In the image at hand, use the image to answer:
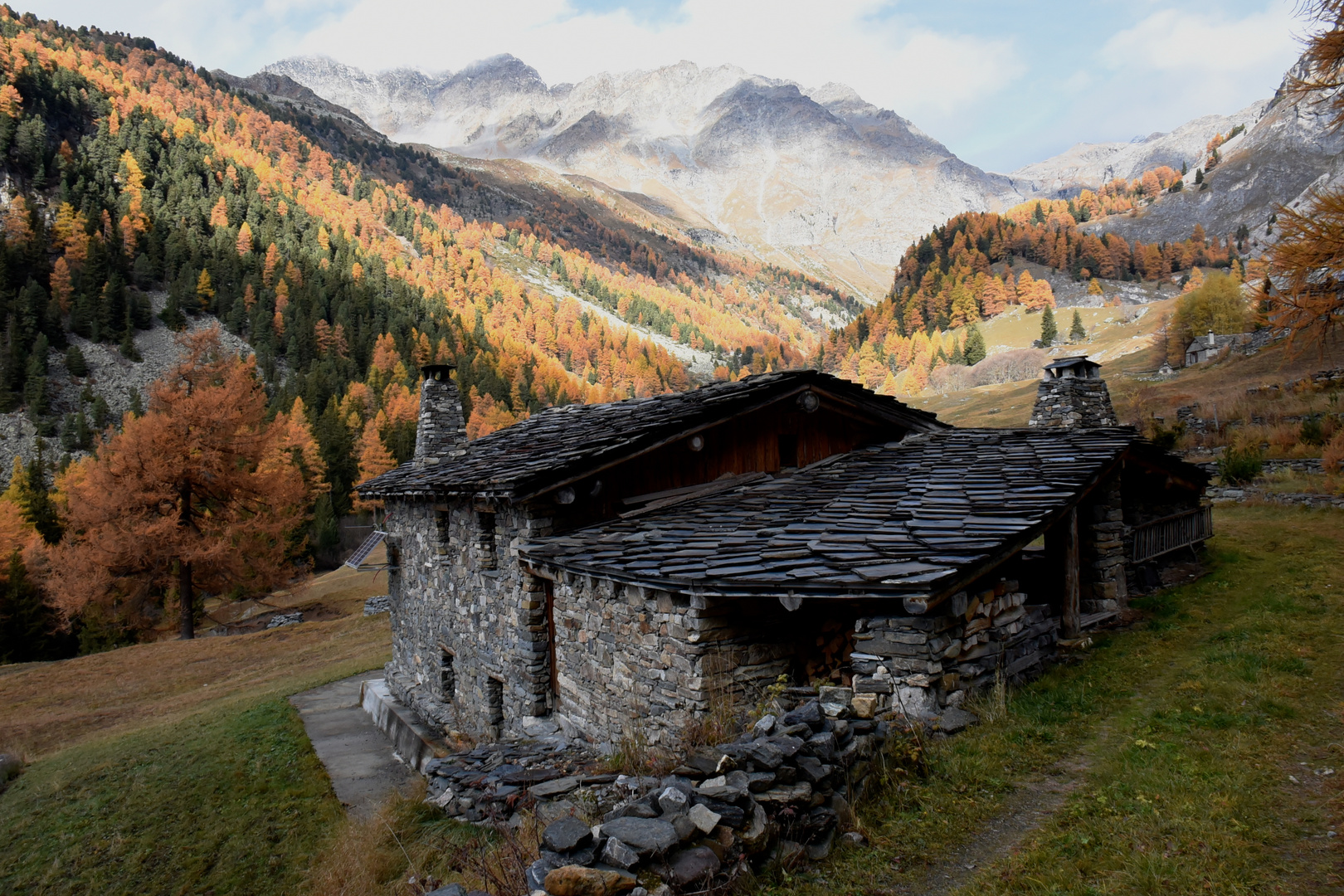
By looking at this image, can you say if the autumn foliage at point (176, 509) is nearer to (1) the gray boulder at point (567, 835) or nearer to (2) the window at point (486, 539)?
(2) the window at point (486, 539)

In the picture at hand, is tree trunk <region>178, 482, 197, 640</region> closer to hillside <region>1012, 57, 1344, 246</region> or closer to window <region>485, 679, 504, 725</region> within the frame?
window <region>485, 679, 504, 725</region>

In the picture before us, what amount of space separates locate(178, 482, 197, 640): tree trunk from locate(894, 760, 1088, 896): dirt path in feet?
120

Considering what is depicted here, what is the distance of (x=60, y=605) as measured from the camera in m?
33.4

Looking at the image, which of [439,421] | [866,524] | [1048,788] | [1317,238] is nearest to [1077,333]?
[1317,238]

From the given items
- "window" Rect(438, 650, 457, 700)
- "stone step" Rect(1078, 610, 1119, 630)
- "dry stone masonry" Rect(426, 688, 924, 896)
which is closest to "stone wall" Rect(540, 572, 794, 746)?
"dry stone masonry" Rect(426, 688, 924, 896)

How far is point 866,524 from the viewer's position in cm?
852

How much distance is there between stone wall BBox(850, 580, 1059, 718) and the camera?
22.5 ft

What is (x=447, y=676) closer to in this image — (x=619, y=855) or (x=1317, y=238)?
(x=619, y=855)

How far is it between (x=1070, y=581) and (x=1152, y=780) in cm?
509

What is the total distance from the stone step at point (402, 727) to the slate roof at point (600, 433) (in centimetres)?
486

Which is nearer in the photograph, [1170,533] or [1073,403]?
[1170,533]

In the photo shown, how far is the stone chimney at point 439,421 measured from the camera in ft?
58.2

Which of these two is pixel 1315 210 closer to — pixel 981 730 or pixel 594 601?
pixel 981 730

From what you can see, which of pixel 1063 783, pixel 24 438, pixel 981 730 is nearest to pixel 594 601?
pixel 981 730
